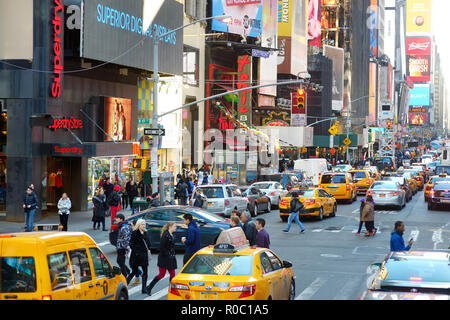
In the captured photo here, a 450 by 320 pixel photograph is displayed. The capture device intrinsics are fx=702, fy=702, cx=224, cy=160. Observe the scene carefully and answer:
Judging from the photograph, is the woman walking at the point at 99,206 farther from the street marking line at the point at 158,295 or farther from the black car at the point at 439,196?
the black car at the point at 439,196

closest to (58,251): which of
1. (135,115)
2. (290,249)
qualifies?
(290,249)

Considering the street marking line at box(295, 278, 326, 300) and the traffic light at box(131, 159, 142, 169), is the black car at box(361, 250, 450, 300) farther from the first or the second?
the traffic light at box(131, 159, 142, 169)

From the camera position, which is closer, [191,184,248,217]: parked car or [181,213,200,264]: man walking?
[181,213,200,264]: man walking

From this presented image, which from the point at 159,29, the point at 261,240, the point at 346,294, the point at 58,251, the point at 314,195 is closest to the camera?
the point at 58,251

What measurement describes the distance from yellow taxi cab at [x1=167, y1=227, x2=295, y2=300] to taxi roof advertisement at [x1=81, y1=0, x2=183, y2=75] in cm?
2086

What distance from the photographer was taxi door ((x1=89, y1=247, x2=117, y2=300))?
10703 millimetres

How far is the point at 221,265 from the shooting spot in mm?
11547

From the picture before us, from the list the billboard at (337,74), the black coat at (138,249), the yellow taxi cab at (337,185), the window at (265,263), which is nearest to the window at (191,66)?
the yellow taxi cab at (337,185)

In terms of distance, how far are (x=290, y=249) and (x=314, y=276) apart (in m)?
4.91

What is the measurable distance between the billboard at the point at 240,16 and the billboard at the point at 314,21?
33.8 metres

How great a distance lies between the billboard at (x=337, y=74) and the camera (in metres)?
107

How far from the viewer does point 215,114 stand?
55.7 metres

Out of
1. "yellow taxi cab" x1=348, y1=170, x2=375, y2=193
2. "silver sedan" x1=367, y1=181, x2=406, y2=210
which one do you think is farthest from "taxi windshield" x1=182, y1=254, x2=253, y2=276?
"yellow taxi cab" x1=348, y1=170, x2=375, y2=193

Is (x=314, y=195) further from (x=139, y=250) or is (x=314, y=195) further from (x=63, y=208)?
(x=139, y=250)
